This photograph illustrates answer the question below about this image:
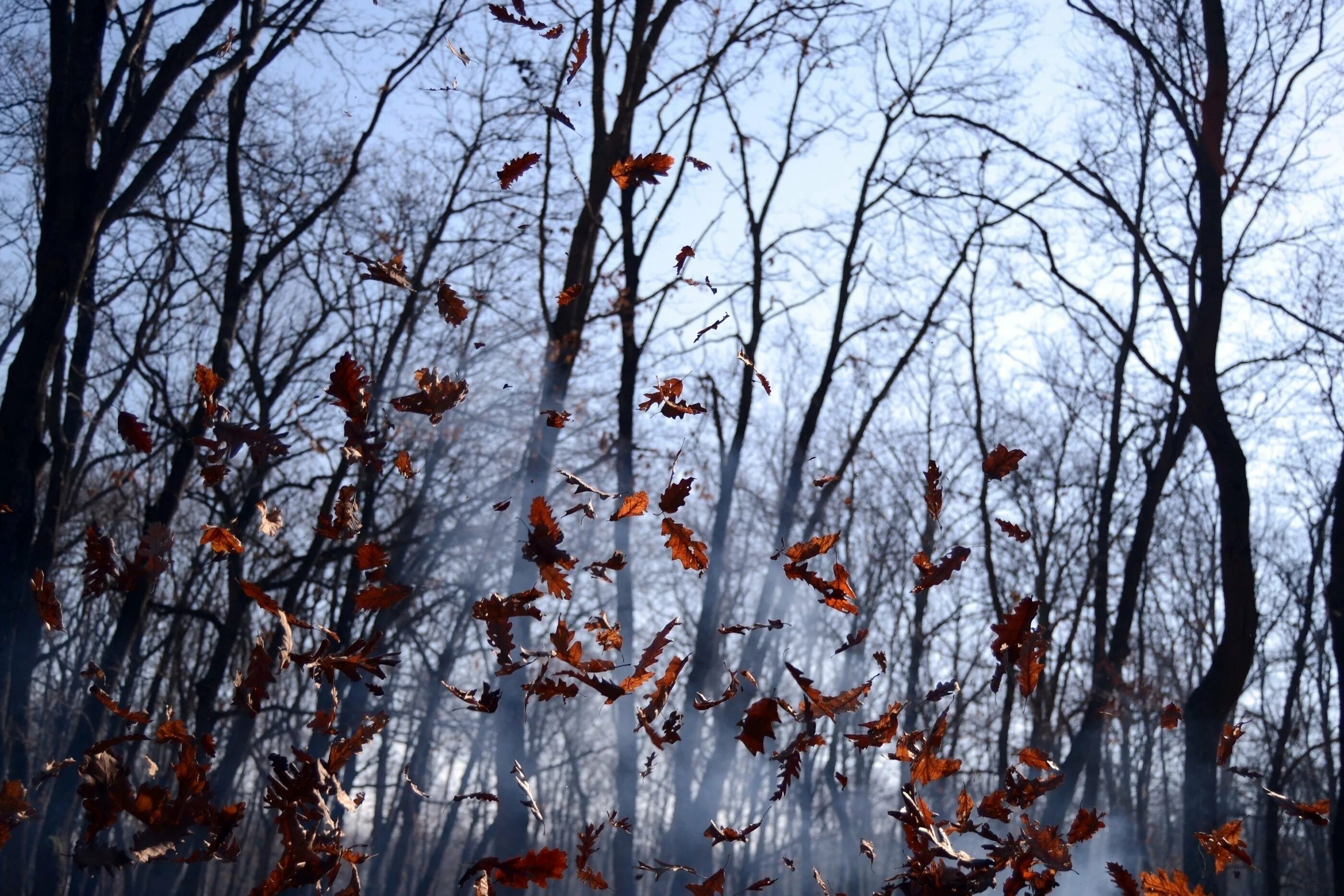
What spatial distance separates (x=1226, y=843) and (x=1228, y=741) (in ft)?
3.83

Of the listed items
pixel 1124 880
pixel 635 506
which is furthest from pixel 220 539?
pixel 1124 880

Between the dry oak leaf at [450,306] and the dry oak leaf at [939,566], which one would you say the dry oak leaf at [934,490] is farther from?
the dry oak leaf at [450,306]

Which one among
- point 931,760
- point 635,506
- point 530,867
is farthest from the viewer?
point 635,506

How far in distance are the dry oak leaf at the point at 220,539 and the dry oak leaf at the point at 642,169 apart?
6.22ft

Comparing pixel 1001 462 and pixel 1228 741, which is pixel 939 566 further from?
pixel 1228 741

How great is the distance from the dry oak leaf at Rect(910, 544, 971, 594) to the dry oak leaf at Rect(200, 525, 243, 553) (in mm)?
2126

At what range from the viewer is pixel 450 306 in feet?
11.9

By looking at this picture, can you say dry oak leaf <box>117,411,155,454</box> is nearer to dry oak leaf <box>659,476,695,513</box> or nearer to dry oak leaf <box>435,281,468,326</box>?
dry oak leaf <box>435,281,468,326</box>

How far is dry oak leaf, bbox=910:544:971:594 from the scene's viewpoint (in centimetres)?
312

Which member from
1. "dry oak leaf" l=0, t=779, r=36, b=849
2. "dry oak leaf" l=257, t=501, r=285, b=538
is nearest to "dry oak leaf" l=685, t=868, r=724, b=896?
"dry oak leaf" l=257, t=501, r=285, b=538

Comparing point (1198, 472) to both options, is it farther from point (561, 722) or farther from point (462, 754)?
point (462, 754)

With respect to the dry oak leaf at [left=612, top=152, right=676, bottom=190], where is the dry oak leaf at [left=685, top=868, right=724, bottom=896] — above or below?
below

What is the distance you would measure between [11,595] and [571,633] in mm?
3651

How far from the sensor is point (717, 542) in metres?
8.23
